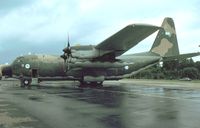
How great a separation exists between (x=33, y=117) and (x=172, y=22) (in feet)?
91.5

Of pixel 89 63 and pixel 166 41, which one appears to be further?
pixel 166 41

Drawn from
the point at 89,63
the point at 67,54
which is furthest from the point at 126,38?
the point at 67,54

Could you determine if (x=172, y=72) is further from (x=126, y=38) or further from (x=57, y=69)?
(x=126, y=38)

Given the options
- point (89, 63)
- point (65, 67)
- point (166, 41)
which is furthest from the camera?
point (166, 41)

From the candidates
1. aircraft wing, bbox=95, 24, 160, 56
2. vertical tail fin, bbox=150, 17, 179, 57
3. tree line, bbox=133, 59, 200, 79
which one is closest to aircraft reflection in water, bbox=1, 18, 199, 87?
aircraft wing, bbox=95, 24, 160, 56

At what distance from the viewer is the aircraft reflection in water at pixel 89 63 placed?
29177 millimetres

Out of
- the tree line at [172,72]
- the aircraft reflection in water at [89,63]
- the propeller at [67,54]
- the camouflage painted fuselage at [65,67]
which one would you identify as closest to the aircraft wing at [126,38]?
the aircraft reflection in water at [89,63]

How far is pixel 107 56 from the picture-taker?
29828mm

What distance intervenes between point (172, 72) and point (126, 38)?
6543cm

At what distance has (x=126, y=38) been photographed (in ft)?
88.2

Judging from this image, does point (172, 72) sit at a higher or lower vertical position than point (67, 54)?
lower

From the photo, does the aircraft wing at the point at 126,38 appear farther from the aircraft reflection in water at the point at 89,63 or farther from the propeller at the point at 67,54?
the propeller at the point at 67,54

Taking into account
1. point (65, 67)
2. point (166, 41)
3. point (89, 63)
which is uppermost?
point (166, 41)

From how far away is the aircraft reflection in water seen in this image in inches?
1149
